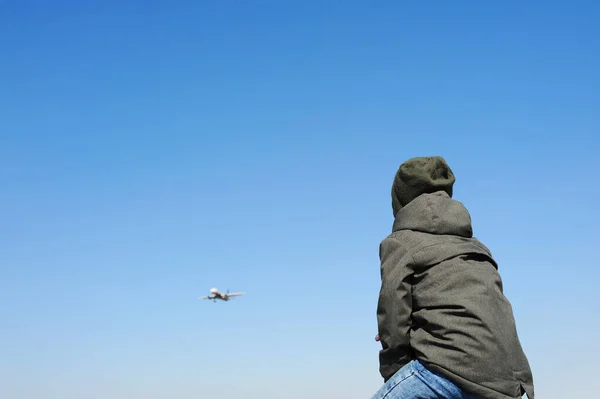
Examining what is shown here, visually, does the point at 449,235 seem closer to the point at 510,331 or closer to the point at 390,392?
the point at 510,331

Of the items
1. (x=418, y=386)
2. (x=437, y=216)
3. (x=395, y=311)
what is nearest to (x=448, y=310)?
(x=395, y=311)

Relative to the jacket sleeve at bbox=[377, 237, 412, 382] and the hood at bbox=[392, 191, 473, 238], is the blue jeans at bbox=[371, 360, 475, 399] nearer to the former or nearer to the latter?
the jacket sleeve at bbox=[377, 237, 412, 382]

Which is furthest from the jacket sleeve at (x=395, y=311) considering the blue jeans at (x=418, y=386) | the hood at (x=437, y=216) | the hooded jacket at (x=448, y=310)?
the hood at (x=437, y=216)

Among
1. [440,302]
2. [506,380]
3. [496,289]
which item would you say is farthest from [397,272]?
[506,380]

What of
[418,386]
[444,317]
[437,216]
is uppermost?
[437,216]

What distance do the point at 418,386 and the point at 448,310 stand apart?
0.83 m

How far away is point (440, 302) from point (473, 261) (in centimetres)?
64

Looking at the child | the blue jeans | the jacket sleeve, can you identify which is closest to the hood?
the child

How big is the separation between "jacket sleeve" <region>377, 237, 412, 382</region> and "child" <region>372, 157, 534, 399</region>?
0.4 inches

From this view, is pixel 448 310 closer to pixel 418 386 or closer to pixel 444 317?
pixel 444 317

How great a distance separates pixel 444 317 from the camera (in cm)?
670

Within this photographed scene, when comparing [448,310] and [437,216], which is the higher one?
[437,216]

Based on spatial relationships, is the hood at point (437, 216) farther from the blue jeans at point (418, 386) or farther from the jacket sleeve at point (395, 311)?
the blue jeans at point (418, 386)

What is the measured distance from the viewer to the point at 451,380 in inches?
260
